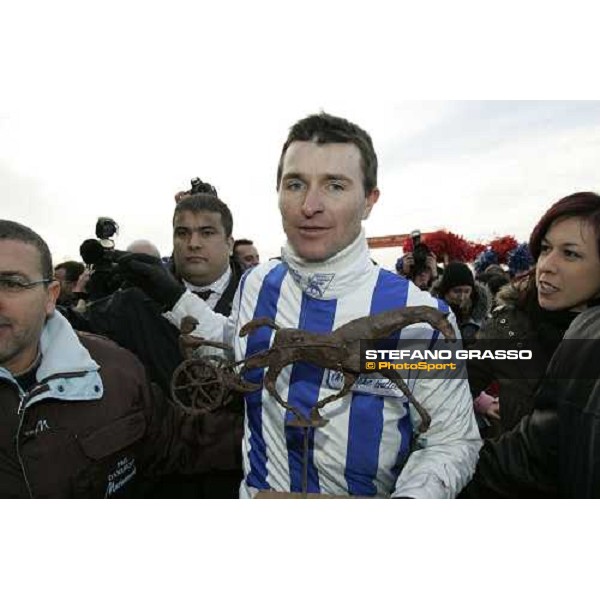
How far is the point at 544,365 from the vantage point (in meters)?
1.13

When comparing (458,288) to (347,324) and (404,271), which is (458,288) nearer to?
(404,271)

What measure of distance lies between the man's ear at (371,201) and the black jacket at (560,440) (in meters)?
0.42

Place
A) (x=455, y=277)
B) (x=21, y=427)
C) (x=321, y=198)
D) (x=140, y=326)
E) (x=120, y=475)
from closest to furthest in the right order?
(x=321, y=198), (x=21, y=427), (x=120, y=475), (x=140, y=326), (x=455, y=277)

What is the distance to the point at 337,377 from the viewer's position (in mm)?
1080

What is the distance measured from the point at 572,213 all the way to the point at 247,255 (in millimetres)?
791

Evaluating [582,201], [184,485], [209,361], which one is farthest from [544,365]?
[184,485]

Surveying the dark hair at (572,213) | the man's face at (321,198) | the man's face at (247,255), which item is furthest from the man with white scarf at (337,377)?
the man's face at (247,255)

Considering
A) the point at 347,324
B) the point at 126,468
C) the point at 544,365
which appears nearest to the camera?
the point at 347,324

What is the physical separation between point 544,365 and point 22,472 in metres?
1.01

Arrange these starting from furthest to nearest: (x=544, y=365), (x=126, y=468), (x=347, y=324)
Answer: (x=126, y=468) → (x=544, y=365) → (x=347, y=324)

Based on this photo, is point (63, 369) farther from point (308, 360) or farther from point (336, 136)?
point (336, 136)

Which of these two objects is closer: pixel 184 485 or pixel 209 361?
pixel 209 361

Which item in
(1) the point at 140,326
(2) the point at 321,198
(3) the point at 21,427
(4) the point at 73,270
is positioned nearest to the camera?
(2) the point at 321,198

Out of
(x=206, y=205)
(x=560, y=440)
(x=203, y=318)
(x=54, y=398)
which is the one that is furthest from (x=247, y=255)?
(x=560, y=440)
